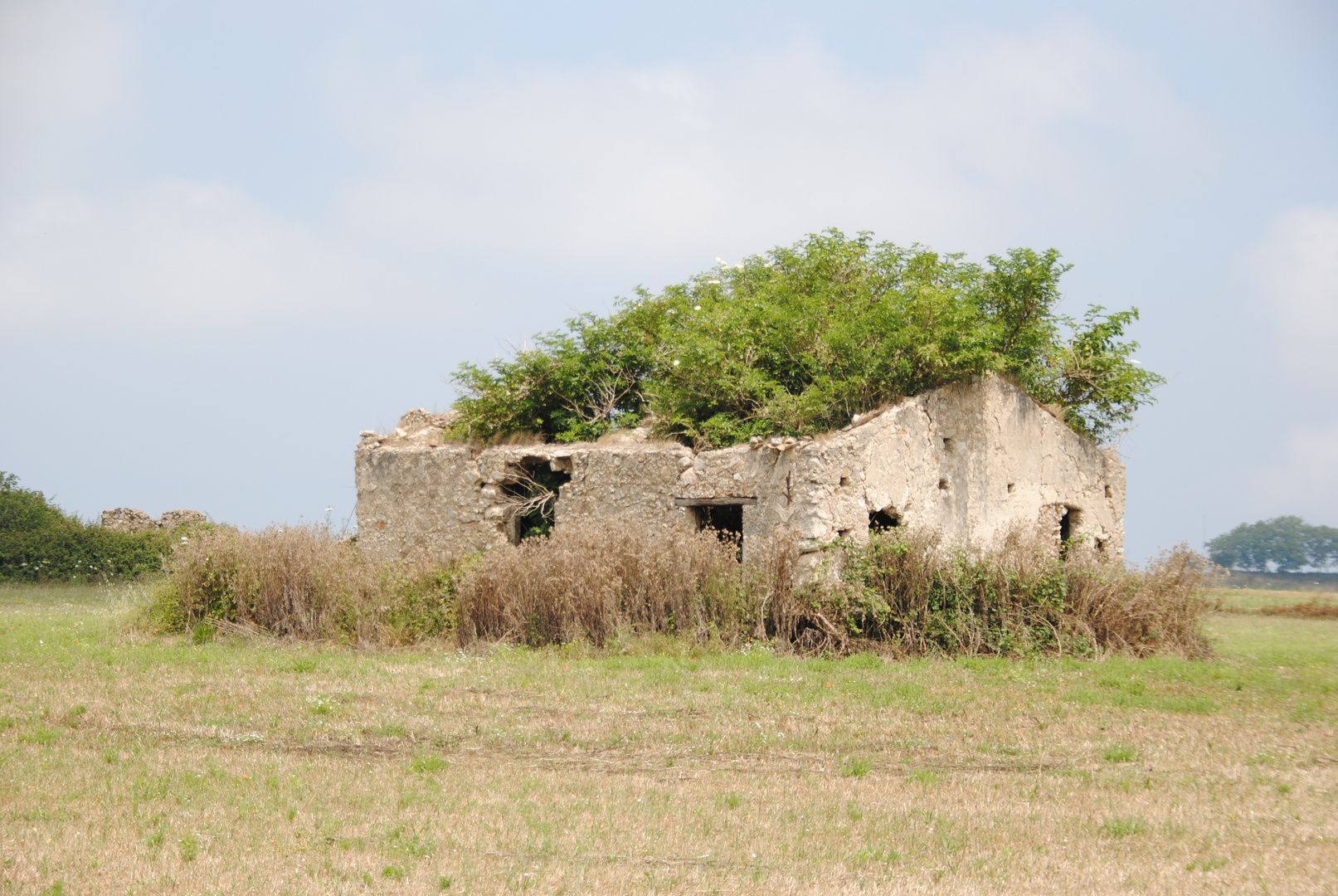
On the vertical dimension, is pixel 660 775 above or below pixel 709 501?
below

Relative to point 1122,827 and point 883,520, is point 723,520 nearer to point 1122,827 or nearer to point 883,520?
point 883,520

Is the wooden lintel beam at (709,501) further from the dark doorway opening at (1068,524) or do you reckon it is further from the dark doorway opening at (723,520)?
the dark doorway opening at (1068,524)

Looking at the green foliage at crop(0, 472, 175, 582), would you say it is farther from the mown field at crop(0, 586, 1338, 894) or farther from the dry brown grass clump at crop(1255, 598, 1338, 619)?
the dry brown grass clump at crop(1255, 598, 1338, 619)

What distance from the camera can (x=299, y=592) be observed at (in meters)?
15.0

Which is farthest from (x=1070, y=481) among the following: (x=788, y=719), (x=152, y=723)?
(x=152, y=723)

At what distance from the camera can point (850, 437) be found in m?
14.2

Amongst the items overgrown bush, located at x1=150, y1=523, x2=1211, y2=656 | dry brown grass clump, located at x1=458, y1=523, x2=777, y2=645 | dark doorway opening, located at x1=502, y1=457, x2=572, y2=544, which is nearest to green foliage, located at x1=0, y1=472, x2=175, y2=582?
dark doorway opening, located at x1=502, y1=457, x2=572, y2=544

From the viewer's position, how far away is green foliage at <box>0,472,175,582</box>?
27.6 m

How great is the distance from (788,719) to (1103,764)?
2.61 metres

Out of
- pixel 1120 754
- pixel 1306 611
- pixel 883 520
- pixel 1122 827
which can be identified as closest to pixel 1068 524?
pixel 883 520

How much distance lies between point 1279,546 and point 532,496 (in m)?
78.8

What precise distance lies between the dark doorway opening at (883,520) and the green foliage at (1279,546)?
70404 mm

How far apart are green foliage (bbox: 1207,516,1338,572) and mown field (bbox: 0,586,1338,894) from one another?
7475 cm

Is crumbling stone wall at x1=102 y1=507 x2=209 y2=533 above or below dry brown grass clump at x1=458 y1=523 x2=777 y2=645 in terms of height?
above
